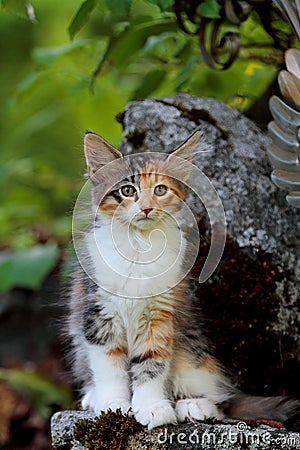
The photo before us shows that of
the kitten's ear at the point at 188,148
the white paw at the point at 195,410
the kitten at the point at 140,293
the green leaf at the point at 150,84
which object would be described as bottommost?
the white paw at the point at 195,410

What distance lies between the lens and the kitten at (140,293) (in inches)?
57.4

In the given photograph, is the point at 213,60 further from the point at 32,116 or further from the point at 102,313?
the point at 32,116

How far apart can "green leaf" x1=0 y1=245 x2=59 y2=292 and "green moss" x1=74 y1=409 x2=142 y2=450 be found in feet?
2.94

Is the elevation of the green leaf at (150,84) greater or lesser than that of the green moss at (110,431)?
greater

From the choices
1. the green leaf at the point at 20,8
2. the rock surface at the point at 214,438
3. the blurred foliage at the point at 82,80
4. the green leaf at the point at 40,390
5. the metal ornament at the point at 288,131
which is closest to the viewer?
the rock surface at the point at 214,438

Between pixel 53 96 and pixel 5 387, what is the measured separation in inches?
71.6

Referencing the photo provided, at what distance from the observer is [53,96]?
14.1 ft

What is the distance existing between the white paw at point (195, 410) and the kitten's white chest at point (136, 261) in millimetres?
228

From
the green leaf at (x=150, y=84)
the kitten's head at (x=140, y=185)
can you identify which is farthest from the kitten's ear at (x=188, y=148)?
the green leaf at (x=150, y=84)

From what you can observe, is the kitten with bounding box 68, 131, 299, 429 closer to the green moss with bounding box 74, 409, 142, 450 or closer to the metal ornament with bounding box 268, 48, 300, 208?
the green moss with bounding box 74, 409, 142, 450

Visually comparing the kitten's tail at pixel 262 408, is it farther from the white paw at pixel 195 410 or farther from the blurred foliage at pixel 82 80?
the blurred foliage at pixel 82 80

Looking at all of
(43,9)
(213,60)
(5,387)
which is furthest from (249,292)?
(43,9)

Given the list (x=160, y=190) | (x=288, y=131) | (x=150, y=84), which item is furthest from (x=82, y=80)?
(x=160, y=190)

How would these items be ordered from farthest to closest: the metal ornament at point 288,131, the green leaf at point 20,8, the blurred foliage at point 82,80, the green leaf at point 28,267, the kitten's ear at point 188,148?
the green leaf at point 28,267 < the blurred foliage at point 82,80 < the green leaf at point 20,8 < the metal ornament at point 288,131 < the kitten's ear at point 188,148
